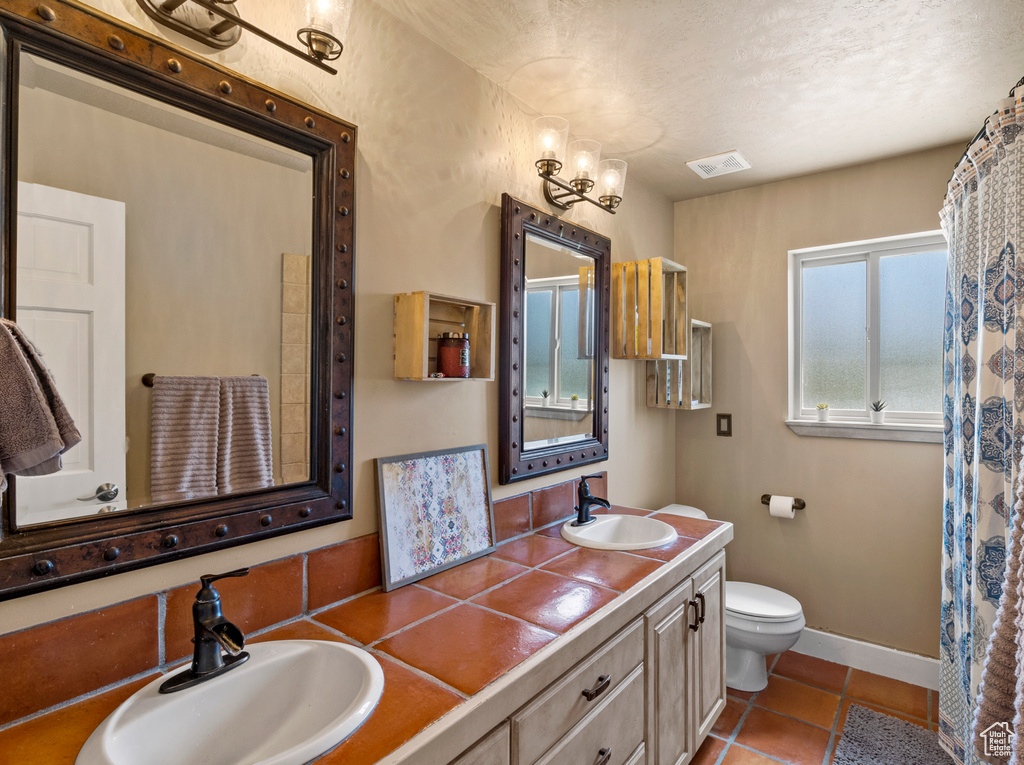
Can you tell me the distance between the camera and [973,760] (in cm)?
165

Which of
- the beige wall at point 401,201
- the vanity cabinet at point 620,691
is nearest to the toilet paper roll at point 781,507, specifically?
the vanity cabinet at point 620,691

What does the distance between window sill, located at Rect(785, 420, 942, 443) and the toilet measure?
81 centimetres

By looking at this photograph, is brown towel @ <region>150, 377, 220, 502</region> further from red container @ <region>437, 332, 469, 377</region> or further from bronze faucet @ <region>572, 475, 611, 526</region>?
bronze faucet @ <region>572, 475, 611, 526</region>

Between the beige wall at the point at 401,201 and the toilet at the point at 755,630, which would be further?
the toilet at the point at 755,630

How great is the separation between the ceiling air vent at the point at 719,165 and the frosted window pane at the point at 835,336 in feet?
2.23

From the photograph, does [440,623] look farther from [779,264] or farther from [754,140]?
[779,264]

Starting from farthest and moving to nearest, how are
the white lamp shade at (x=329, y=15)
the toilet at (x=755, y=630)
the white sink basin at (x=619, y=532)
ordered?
1. the toilet at (x=755, y=630)
2. the white sink basin at (x=619, y=532)
3. the white lamp shade at (x=329, y=15)

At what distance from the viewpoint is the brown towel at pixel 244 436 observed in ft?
3.75

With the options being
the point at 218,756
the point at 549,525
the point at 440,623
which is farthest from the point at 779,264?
the point at 218,756

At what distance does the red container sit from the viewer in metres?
1.59

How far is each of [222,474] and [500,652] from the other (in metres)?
0.69

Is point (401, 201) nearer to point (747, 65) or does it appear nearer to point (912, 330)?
point (747, 65)

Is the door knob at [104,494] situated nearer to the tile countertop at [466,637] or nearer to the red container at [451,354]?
the tile countertop at [466,637]

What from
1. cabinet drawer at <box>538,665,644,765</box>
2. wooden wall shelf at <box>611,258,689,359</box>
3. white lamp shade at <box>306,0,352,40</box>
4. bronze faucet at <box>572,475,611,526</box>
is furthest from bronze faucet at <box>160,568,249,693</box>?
wooden wall shelf at <box>611,258,689,359</box>
